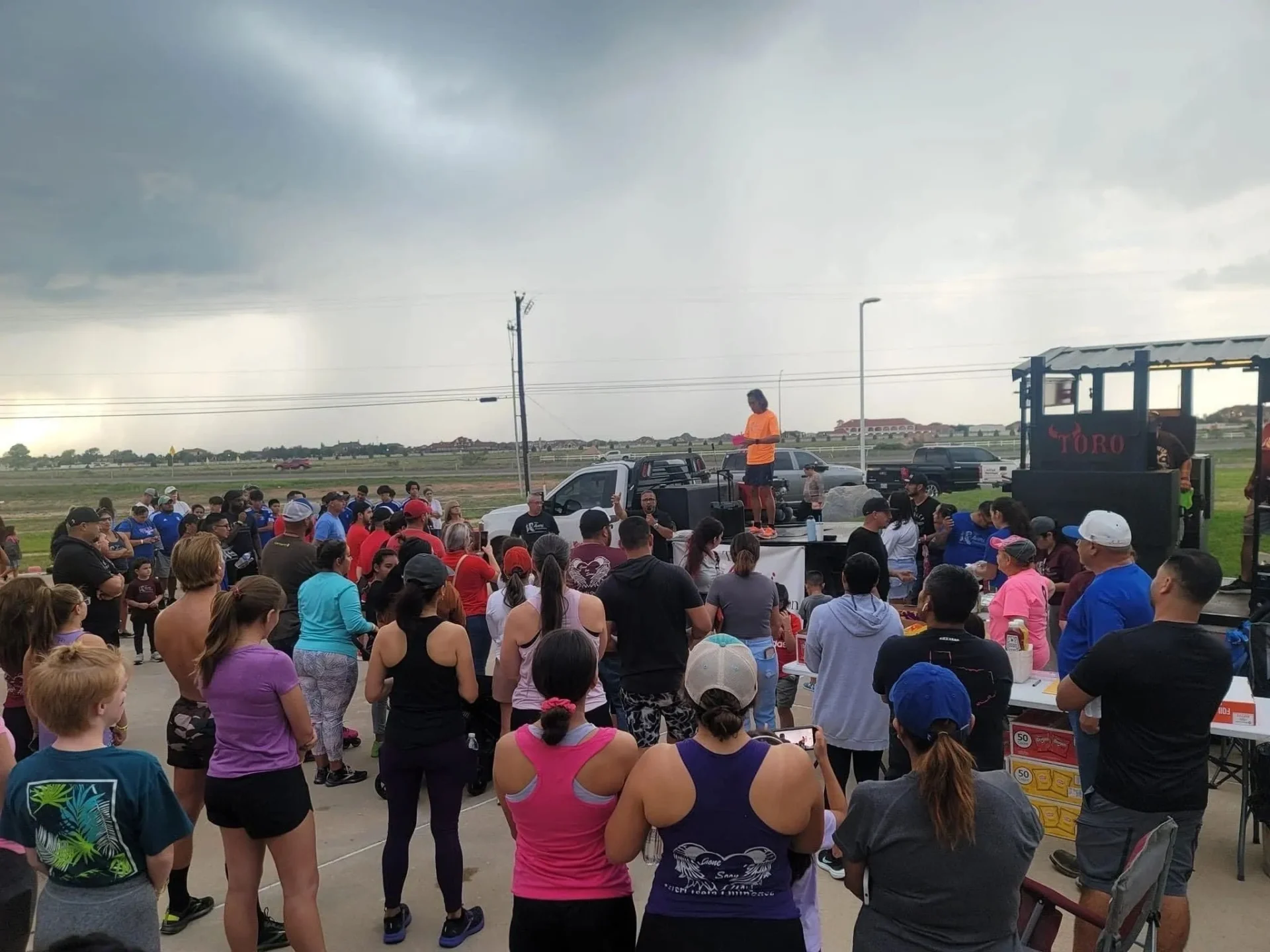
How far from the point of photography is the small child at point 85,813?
241cm

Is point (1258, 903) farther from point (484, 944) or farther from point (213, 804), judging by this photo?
point (213, 804)

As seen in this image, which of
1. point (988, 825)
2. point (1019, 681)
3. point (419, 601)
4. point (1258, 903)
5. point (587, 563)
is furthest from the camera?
point (587, 563)

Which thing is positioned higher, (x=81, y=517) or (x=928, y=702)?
(x=81, y=517)

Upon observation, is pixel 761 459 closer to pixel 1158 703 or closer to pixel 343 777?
pixel 343 777

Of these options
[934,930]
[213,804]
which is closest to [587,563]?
[213,804]

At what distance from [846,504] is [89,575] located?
1487 cm

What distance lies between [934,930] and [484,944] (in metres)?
2.46

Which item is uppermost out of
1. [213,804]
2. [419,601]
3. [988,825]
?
[419,601]

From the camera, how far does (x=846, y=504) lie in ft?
59.2

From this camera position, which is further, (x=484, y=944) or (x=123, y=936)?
(x=484, y=944)

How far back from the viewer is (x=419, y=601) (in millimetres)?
3754

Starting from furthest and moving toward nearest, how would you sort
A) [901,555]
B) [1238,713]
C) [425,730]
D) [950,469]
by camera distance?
1. [950,469]
2. [901,555]
3. [1238,713]
4. [425,730]

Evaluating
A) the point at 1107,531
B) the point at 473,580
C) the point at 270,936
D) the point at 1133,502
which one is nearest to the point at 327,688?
the point at 473,580

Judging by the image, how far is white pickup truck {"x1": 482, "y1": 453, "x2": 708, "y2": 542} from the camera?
500 inches
